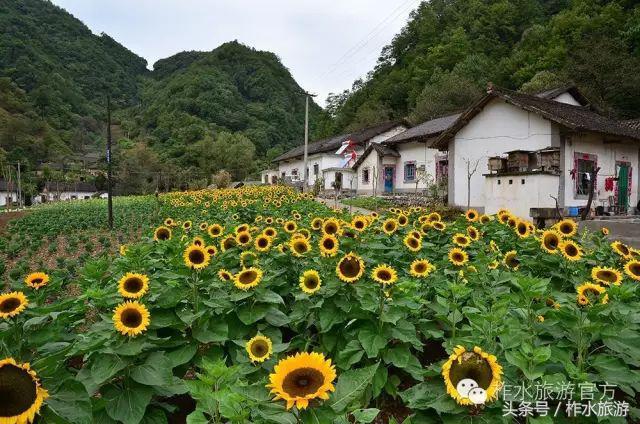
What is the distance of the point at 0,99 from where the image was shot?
63938 millimetres

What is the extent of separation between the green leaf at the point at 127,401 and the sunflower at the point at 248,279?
779 millimetres

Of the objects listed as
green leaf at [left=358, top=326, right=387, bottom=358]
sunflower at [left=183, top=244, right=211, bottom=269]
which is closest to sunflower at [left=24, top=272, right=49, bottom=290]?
sunflower at [left=183, top=244, right=211, bottom=269]

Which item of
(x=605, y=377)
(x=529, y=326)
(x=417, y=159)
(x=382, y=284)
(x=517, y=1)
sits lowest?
(x=605, y=377)

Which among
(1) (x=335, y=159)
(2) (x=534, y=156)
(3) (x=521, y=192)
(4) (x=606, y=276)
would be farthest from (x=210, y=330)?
(1) (x=335, y=159)

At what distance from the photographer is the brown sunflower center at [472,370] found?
59.0 inches

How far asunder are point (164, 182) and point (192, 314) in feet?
164

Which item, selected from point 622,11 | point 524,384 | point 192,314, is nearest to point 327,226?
point 192,314

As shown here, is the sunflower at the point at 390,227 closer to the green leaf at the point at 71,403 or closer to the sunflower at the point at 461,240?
the sunflower at the point at 461,240

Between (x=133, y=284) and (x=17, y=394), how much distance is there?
3.65 ft

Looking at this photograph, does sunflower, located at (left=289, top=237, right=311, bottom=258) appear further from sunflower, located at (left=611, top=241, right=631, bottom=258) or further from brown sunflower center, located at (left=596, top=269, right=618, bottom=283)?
sunflower, located at (left=611, top=241, right=631, bottom=258)

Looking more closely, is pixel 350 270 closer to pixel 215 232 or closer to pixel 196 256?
pixel 196 256

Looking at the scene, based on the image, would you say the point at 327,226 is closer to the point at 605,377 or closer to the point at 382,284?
the point at 382,284

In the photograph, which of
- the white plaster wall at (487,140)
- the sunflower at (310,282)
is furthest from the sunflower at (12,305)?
the white plaster wall at (487,140)

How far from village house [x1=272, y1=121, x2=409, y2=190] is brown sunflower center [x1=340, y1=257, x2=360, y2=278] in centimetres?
2512
